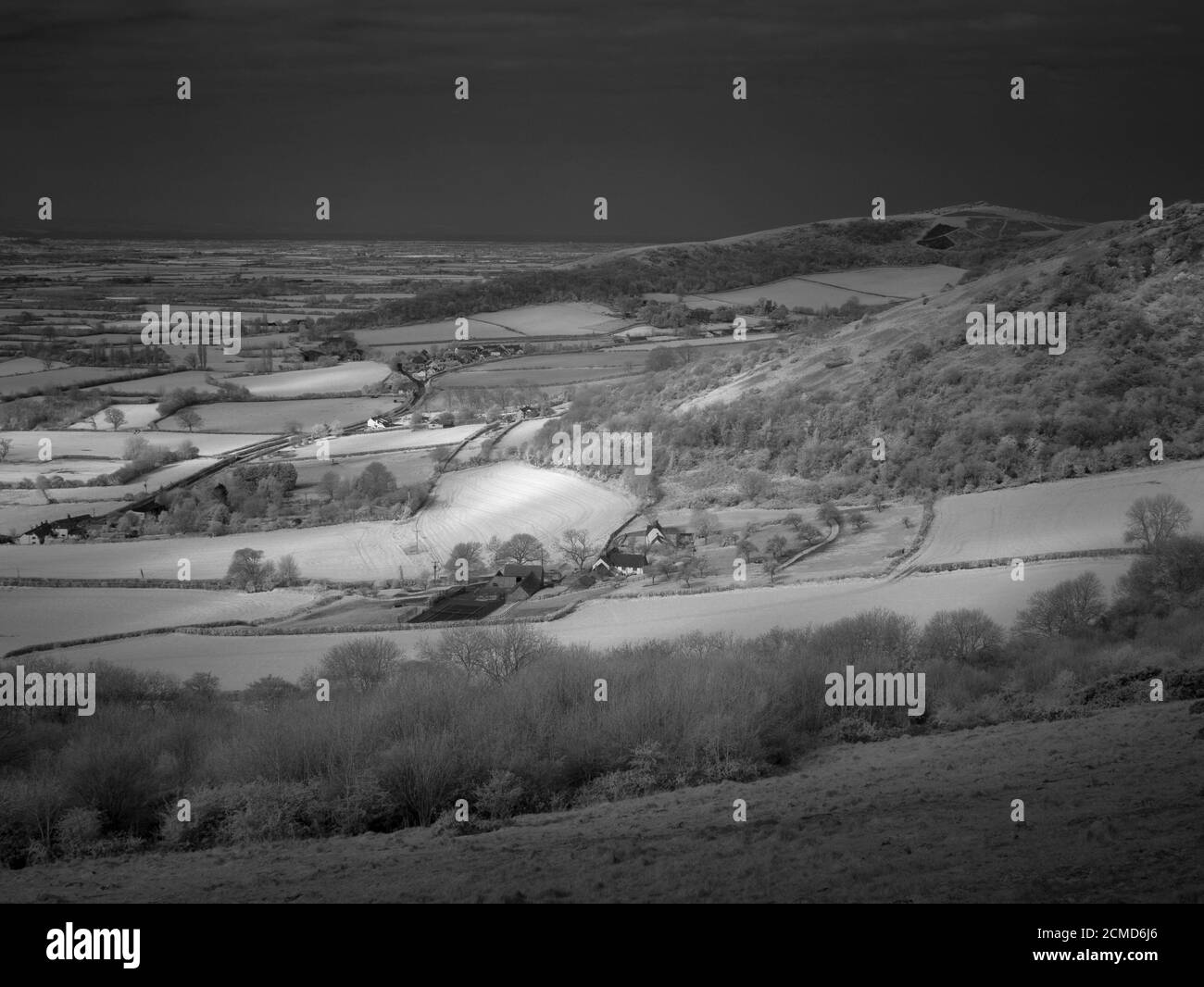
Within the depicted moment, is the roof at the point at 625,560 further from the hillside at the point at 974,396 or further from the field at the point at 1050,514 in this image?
the field at the point at 1050,514

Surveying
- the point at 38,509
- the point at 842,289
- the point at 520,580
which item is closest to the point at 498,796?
the point at 520,580

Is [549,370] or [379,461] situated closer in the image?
[379,461]

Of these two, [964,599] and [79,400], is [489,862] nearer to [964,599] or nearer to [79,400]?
[964,599]

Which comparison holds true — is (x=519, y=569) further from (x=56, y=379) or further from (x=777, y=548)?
(x=56, y=379)

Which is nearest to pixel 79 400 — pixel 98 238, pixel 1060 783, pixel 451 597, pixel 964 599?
pixel 98 238

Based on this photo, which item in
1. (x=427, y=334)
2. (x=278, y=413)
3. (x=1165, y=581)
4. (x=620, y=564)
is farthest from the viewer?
(x=427, y=334)

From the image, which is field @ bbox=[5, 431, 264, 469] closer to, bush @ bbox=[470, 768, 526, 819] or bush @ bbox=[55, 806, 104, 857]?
bush @ bbox=[55, 806, 104, 857]

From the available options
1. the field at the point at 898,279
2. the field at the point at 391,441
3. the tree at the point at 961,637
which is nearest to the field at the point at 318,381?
the field at the point at 391,441
